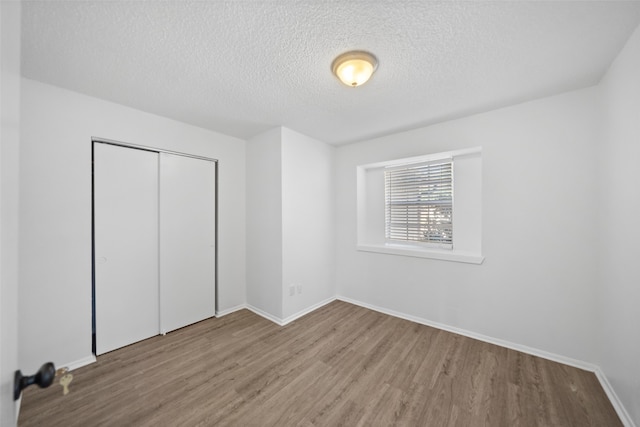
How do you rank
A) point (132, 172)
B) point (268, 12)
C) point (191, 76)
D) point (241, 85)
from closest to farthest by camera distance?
point (268, 12)
point (191, 76)
point (241, 85)
point (132, 172)

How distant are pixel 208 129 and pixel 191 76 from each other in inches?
49.8

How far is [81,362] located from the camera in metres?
2.12

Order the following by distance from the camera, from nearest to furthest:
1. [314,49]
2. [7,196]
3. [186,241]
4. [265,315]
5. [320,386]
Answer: [7,196], [314,49], [320,386], [186,241], [265,315]

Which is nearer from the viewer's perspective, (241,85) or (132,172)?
(241,85)

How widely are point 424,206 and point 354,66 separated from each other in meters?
2.17

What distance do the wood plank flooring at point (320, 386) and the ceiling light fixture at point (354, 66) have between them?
2.40 meters

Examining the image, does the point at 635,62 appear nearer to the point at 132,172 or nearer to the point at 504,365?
the point at 504,365

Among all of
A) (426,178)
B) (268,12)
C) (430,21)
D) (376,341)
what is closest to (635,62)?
(430,21)

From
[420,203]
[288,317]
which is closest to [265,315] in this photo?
[288,317]

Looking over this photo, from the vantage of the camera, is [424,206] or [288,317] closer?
[288,317]

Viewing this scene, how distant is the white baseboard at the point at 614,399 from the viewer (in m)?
1.52

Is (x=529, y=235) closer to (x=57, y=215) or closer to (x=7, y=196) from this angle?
(x=7, y=196)

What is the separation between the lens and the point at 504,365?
2.11m

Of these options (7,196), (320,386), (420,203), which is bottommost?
(320,386)
